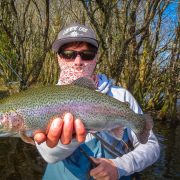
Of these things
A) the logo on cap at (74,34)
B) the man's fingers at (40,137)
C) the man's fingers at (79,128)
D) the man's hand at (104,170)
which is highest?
the logo on cap at (74,34)

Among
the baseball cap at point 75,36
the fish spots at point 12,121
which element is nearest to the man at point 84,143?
the baseball cap at point 75,36

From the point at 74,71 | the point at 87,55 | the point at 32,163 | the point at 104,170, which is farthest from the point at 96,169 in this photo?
the point at 32,163

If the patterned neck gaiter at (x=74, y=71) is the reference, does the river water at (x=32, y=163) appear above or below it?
below

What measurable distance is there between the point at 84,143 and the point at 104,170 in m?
0.37

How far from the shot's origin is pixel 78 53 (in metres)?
3.28

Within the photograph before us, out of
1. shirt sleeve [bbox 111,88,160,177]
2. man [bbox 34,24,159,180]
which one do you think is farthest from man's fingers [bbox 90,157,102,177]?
shirt sleeve [bbox 111,88,160,177]

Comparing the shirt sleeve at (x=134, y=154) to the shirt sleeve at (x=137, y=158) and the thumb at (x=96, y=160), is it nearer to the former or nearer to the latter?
the shirt sleeve at (x=137, y=158)

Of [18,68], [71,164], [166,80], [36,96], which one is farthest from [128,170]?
[18,68]

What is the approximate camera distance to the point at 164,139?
34.3 ft

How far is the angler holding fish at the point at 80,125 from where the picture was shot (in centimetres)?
277

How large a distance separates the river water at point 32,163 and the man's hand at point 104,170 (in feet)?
13.9

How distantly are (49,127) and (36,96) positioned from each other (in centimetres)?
30

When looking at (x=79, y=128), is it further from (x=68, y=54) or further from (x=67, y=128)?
(x=68, y=54)

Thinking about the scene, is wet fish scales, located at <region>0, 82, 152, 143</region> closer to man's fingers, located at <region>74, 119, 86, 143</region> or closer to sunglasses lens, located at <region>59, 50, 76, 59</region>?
man's fingers, located at <region>74, 119, 86, 143</region>
